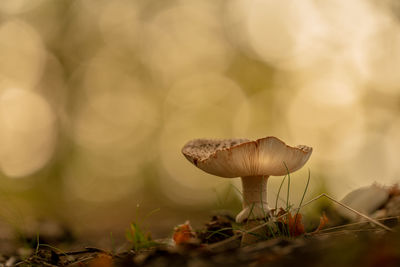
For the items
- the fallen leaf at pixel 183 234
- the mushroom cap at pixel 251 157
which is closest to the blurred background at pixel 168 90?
the mushroom cap at pixel 251 157

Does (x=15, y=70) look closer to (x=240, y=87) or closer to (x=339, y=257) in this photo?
(x=240, y=87)

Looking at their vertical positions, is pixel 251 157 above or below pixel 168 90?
below

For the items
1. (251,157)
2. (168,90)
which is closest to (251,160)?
(251,157)

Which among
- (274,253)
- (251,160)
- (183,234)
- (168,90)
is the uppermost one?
(168,90)

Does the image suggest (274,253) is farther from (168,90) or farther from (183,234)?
(168,90)

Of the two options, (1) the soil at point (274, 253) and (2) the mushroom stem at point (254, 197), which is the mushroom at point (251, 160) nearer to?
(2) the mushroom stem at point (254, 197)

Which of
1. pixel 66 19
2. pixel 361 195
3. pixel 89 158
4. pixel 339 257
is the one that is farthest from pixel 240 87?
pixel 339 257

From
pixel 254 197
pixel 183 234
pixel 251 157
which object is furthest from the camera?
pixel 254 197
